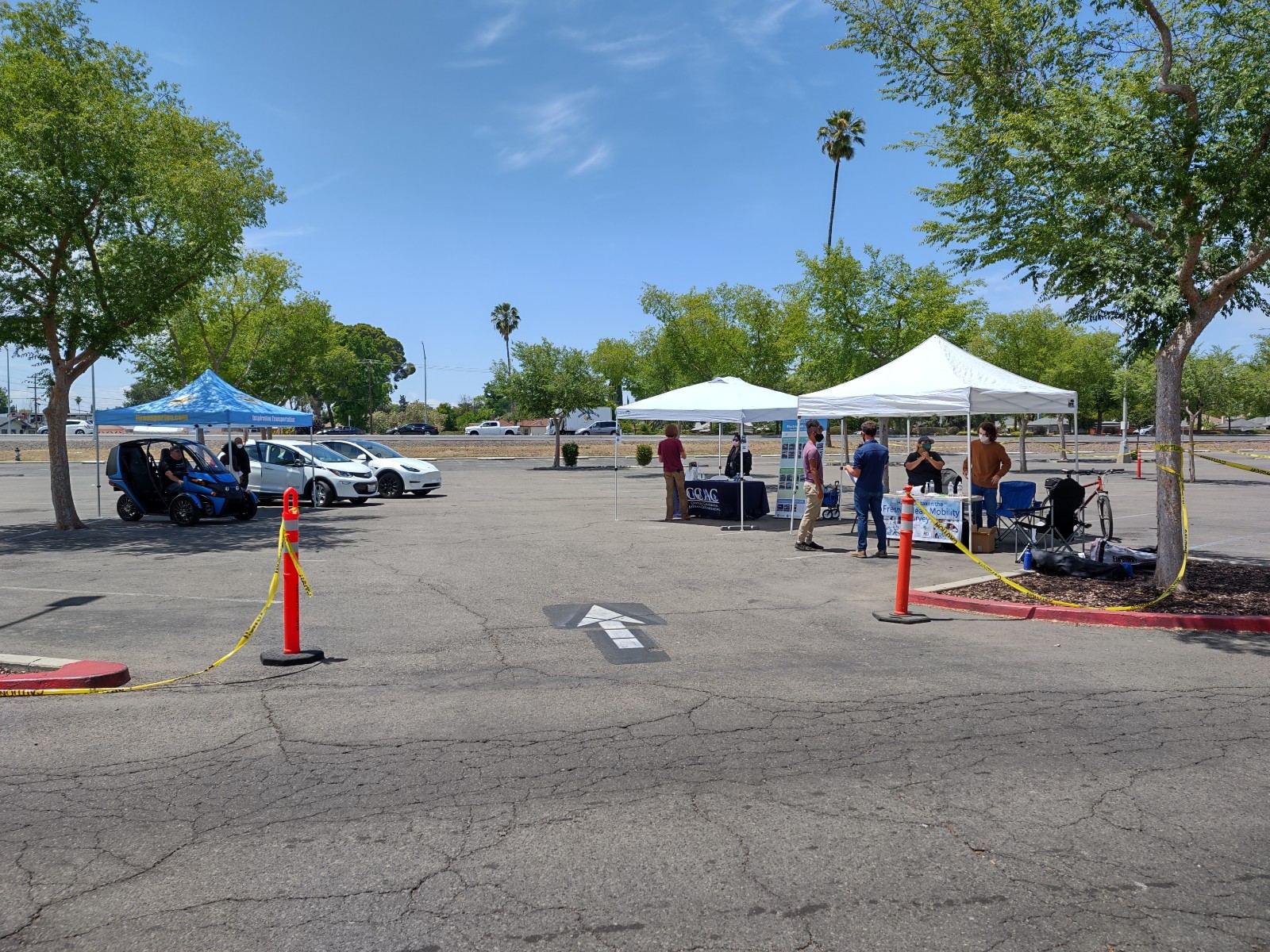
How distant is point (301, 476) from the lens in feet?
71.5

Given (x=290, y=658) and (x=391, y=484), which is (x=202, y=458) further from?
(x=290, y=658)

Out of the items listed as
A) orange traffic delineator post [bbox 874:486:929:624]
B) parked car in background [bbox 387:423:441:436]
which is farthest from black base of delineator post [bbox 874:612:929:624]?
parked car in background [bbox 387:423:441:436]

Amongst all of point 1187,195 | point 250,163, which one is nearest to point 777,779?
point 1187,195

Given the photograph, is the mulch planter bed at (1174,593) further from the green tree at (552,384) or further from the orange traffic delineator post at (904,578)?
the green tree at (552,384)

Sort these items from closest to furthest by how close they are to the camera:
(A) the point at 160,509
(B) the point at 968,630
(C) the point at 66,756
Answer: (C) the point at 66,756, (B) the point at 968,630, (A) the point at 160,509

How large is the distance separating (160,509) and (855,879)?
18109 millimetres

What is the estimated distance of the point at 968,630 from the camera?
8688 mm

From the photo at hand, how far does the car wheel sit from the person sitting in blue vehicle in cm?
369

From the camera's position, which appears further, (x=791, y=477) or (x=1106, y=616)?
(x=791, y=477)

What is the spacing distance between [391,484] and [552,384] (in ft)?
66.7

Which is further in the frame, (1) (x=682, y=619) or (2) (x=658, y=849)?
(1) (x=682, y=619)

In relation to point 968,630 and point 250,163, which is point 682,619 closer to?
point 968,630

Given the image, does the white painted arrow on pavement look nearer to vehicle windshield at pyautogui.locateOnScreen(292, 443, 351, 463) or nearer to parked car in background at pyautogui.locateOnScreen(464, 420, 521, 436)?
vehicle windshield at pyautogui.locateOnScreen(292, 443, 351, 463)

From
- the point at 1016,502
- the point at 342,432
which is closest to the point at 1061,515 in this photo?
the point at 1016,502
